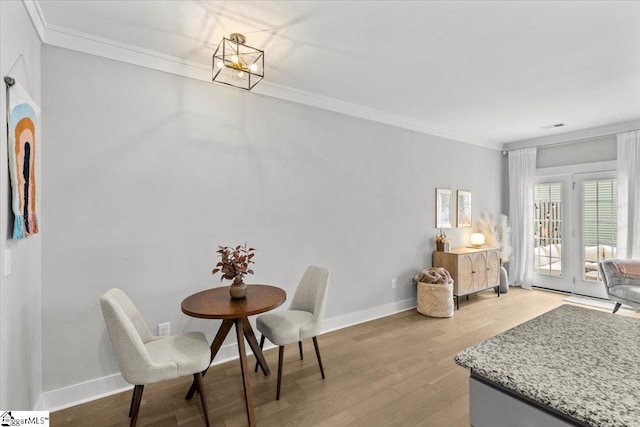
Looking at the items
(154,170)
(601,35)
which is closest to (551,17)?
(601,35)

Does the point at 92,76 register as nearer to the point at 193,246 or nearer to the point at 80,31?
the point at 80,31

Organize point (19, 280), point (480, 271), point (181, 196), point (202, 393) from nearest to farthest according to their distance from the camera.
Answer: point (19, 280) < point (202, 393) < point (181, 196) < point (480, 271)

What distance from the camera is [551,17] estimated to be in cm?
214

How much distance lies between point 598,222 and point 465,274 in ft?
7.57

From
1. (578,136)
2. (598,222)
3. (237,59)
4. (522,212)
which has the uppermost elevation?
(578,136)

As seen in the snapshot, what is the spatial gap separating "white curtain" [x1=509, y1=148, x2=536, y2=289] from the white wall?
21.2ft

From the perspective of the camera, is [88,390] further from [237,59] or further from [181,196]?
[237,59]

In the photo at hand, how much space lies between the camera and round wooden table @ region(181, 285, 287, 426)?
80.7 inches

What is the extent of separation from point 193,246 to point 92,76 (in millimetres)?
1534

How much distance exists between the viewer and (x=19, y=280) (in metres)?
1.81

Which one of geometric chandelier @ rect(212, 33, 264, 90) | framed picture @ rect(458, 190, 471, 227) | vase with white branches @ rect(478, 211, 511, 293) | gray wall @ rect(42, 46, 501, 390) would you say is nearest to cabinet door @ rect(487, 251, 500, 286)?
vase with white branches @ rect(478, 211, 511, 293)

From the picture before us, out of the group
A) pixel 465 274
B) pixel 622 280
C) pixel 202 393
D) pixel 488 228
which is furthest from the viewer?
pixel 488 228

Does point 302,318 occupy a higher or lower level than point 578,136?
lower

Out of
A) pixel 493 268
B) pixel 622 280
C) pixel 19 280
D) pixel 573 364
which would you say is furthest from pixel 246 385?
pixel 622 280
